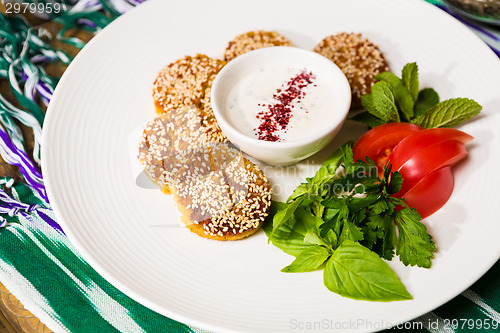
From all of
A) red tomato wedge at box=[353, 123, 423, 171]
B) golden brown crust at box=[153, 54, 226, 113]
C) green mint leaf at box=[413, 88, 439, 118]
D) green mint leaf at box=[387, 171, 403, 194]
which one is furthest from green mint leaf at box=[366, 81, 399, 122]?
golden brown crust at box=[153, 54, 226, 113]

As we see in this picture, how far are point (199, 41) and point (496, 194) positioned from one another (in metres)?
2.34

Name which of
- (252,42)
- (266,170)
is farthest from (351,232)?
(252,42)

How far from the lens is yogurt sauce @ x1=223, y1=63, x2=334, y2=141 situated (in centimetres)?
309

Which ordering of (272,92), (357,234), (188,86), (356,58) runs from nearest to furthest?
1. (357,234)
2. (272,92)
3. (188,86)
4. (356,58)

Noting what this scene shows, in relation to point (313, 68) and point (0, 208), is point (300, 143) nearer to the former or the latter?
point (313, 68)

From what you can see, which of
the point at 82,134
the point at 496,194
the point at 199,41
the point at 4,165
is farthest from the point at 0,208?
the point at 496,194

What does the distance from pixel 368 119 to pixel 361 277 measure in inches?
45.6

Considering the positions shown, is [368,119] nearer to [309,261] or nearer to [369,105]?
[369,105]

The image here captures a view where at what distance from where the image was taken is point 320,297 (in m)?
2.69

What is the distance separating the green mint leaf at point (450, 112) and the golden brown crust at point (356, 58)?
473mm

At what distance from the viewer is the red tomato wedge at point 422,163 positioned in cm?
289

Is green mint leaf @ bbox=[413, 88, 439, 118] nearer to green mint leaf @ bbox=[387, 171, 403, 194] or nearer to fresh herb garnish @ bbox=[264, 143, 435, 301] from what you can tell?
fresh herb garnish @ bbox=[264, 143, 435, 301]

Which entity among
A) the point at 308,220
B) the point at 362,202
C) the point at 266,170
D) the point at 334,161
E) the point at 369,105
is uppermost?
the point at 369,105

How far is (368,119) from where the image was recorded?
11.0 feet
